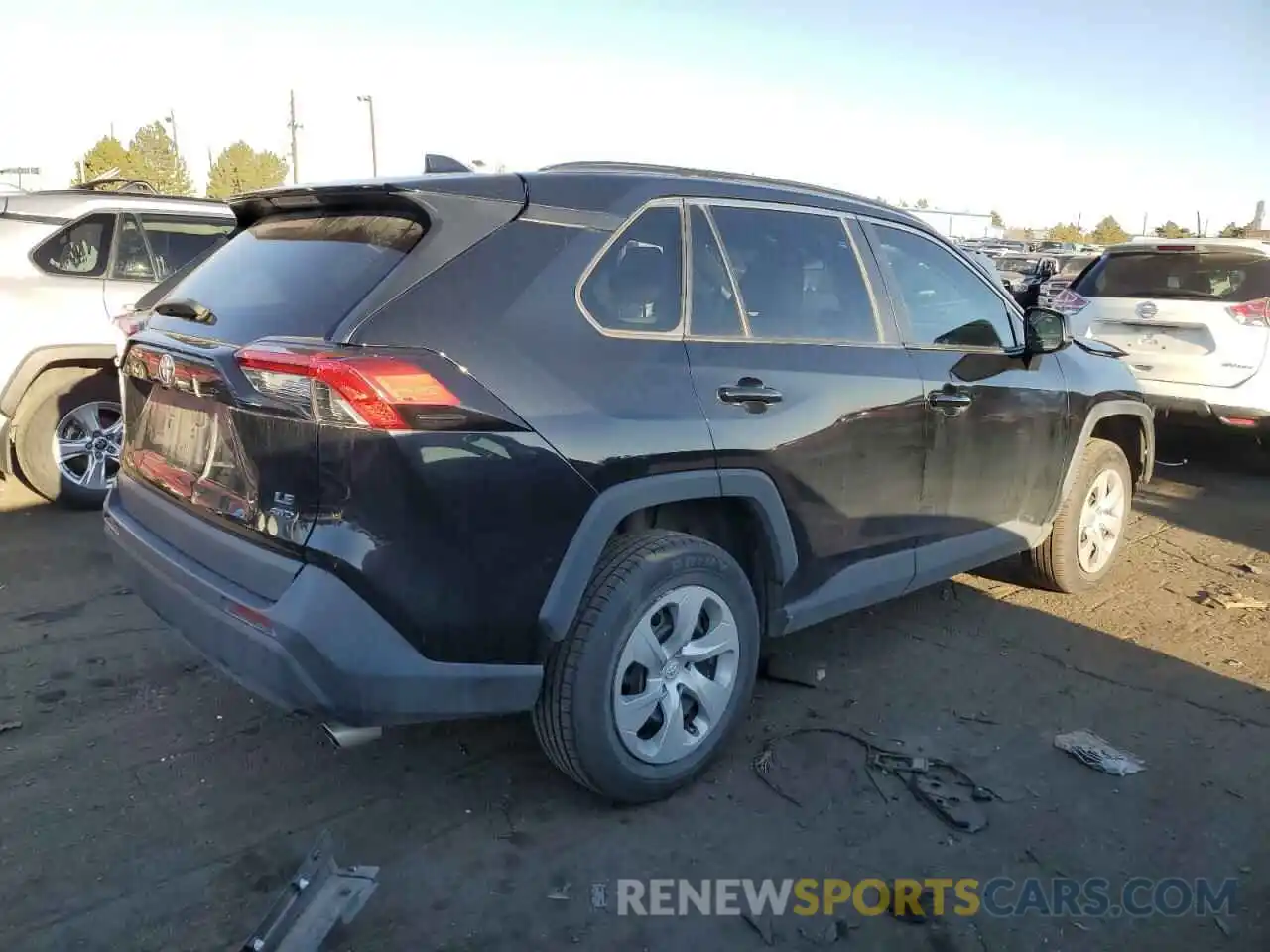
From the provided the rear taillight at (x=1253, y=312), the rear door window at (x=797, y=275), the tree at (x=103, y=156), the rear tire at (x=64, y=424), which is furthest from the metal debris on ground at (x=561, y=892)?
the tree at (x=103, y=156)

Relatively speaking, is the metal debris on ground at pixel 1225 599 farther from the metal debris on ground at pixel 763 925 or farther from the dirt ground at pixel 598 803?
the metal debris on ground at pixel 763 925

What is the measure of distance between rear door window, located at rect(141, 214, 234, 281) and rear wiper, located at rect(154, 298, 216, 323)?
3362 mm

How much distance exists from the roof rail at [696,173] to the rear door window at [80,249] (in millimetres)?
4035

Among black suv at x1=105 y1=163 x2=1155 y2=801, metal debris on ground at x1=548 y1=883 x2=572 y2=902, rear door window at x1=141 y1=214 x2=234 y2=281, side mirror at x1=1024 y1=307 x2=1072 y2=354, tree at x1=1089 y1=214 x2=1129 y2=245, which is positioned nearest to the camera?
black suv at x1=105 y1=163 x2=1155 y2=801

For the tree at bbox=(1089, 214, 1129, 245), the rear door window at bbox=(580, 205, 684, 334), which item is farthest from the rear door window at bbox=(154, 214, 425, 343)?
the tree at bbox=(1089, 214, 1129, 245)

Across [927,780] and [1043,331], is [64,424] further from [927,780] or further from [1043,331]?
[1043,331]

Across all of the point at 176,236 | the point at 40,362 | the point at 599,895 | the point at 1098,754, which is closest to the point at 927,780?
the point at 1098,754

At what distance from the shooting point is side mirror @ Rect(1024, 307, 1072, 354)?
167 inches

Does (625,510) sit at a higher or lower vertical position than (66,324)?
lower

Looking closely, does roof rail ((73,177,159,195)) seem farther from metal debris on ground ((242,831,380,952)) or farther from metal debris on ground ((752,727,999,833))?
metal debris on ground ((752,727,999,833))

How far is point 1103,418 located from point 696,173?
284 centimetres

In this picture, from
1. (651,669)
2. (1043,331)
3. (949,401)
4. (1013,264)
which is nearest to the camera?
(651,669)

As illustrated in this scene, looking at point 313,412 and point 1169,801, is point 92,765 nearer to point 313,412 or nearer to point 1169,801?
point 313,412

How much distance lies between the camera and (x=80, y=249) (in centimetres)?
577
